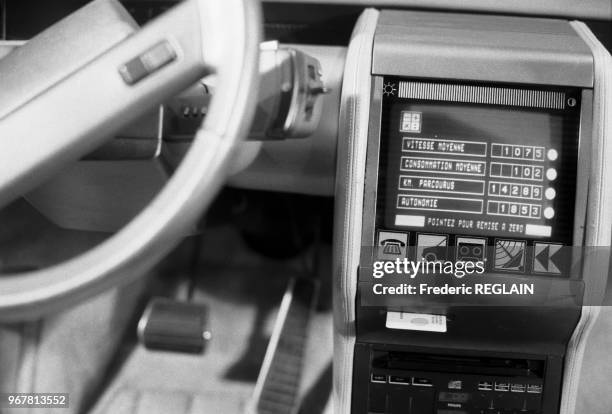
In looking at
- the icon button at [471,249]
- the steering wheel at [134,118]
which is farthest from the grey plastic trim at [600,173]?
the steering wheel at [134,118]

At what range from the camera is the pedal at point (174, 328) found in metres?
1.25

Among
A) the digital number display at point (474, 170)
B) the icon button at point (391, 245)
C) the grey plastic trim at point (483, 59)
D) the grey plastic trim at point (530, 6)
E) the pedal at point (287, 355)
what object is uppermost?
the grey plastic trim at point (530, 6)

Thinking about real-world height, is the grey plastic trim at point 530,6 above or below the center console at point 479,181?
above

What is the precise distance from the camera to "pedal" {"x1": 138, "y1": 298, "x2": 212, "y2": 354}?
125 cm

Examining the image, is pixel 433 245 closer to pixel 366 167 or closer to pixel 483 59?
pixel 366 167

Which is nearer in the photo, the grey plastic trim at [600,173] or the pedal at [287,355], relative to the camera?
the grey plastic trim at [600,173]

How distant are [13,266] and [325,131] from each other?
0.65 meters

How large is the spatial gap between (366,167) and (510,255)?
0.22 meters

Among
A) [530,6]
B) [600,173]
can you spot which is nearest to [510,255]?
[600,173]

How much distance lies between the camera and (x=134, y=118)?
67cm

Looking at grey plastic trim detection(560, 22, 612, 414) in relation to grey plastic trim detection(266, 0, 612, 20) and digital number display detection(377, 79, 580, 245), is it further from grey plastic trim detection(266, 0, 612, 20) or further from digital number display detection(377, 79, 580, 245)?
grey plastic trim detection(266, 0, 612, 20)

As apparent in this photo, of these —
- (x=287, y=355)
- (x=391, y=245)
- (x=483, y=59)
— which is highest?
(x=483, y=59)

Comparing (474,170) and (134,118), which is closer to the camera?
(134,118)

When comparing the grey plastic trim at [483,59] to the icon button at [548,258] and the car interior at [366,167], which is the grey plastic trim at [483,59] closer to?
the car interior at [366,167]
